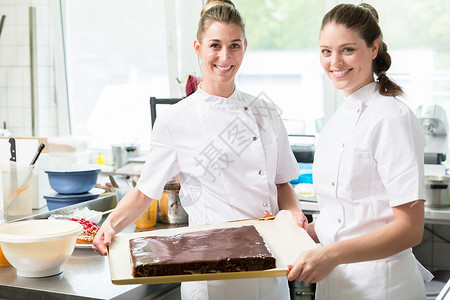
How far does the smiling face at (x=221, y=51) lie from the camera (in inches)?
71.9

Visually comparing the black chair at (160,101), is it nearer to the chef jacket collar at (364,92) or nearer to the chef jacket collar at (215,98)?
the chef jacket collar at (215,98)

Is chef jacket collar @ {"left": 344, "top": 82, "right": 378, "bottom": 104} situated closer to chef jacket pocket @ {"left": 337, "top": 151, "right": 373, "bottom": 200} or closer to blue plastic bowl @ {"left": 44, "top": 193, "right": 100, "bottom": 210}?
chef jacket pocket @ {"left": 337, "top": 151, "right": 373, "bottom": 200}

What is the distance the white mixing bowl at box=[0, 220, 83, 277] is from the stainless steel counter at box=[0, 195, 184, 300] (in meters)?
0.03

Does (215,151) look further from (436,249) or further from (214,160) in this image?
(436,249)

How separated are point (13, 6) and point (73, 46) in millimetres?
514

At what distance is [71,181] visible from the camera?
8.46 ft

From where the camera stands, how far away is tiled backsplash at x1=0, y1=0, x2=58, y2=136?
423 centimetres

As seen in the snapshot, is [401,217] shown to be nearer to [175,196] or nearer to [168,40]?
[175,196]

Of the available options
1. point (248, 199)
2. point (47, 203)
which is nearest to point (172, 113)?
point (248, 199)

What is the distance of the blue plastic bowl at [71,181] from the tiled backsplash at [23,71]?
73.3 inches

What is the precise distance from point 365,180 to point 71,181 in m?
1.49

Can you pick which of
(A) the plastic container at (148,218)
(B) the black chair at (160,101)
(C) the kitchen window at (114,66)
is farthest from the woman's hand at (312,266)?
(C) the kitchen window at (114,66)

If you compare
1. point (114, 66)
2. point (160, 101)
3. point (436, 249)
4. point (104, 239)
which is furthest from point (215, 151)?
point (114, 66)

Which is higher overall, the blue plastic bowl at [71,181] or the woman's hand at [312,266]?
the blue plastic bowl at [71,181]
